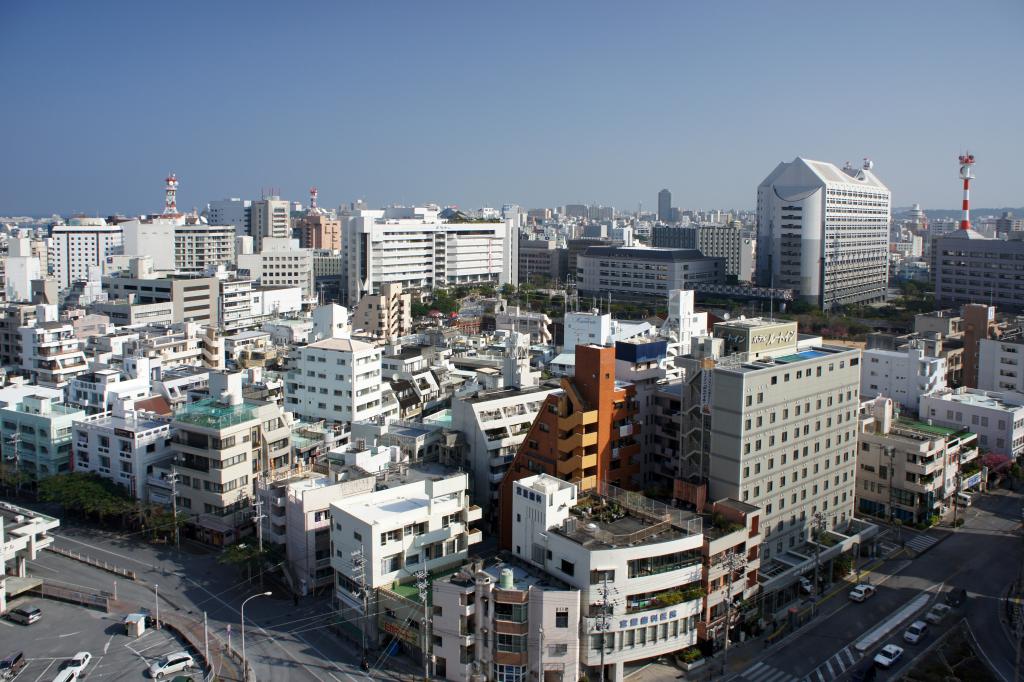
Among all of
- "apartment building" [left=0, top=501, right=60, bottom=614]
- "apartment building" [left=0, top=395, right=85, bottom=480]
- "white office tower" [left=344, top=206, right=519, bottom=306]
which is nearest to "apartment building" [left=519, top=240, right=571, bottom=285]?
"white office tower" [left=344, top=206, right=519, bottom=306]

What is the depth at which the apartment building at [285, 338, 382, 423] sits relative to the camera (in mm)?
20453

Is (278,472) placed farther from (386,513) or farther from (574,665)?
(574,665)

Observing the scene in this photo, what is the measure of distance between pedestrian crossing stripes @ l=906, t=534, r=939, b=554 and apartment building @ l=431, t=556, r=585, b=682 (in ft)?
27.3

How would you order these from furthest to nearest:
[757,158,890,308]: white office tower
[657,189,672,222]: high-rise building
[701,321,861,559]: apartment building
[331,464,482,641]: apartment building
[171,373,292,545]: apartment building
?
[657,189,672,222]: high-rise building → [757,158,890,308]: white office tower → [171,373,292,545]: apartment building → [701,321,861,559]: apartment building → [331,464,482,641]: apartment building

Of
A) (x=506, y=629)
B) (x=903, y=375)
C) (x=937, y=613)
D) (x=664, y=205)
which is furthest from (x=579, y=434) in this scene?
(x=664, y=205)

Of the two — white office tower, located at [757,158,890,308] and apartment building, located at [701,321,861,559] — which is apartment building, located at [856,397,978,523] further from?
white office tower, located at [757,158,890,308]

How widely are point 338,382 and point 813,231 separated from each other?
33622mm

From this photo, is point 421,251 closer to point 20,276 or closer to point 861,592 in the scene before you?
point 20,276

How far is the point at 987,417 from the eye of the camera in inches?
806

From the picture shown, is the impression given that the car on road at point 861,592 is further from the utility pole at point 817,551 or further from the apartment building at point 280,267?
the apartment building at point 280,267

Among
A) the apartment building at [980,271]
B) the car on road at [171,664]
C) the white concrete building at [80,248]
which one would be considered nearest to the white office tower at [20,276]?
the white concrete building at [80,248]

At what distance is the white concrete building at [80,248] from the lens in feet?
173

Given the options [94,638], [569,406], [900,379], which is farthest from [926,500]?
[94,638]

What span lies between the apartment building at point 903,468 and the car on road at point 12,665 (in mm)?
15395
